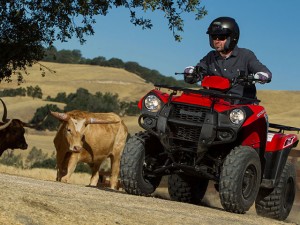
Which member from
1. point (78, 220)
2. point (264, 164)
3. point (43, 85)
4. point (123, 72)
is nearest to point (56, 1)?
point (264, 164)

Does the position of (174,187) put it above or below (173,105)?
below

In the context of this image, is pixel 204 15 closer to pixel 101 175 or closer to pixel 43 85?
pixel 101 175

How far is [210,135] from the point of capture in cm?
993

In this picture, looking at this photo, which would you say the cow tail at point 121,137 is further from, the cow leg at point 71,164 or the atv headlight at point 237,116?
the atv headlight at point 237,116

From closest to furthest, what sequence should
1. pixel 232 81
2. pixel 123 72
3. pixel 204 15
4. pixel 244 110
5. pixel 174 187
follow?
pixel 244 110
pixel 232 81
pixel 174 187
pixel 204 15
pixel 123 72

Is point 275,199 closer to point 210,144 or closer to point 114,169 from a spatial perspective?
point 210,144

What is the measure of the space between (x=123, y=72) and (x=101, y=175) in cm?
11646

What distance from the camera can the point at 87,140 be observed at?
714 inches

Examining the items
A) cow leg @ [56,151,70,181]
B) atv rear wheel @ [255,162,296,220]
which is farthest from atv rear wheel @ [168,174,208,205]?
cow leg @ [56,151,70,181]

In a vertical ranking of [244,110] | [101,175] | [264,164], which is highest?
[244,110]

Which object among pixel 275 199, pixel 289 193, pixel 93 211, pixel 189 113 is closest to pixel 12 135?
pixel 289 193

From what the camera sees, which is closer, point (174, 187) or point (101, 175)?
point (174, 187)

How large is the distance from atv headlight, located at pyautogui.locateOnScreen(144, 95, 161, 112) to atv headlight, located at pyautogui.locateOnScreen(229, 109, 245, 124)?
38.1 inches

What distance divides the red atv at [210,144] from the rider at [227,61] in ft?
0.79
